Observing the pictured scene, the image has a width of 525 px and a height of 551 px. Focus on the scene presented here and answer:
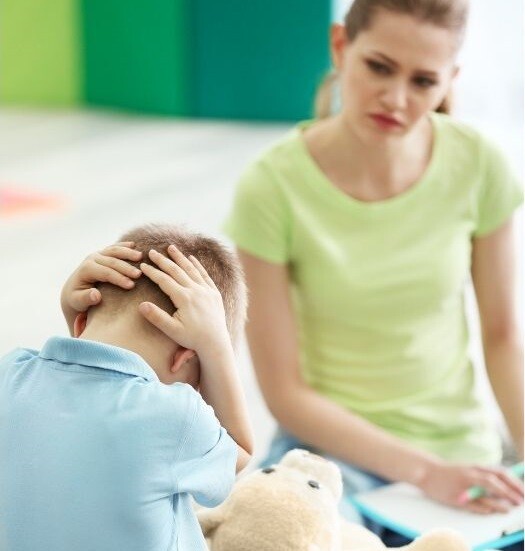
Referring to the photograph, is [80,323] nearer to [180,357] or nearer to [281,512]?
[180,357]

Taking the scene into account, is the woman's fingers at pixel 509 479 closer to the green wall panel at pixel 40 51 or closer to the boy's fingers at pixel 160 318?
the boy's fingers at pixel 160 318

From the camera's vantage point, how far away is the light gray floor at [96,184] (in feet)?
8.50

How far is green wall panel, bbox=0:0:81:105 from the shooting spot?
5637 millimetres

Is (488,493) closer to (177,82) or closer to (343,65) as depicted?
(343,65)

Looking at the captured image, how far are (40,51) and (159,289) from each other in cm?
511

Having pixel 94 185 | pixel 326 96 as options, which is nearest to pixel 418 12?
pixel 326 96

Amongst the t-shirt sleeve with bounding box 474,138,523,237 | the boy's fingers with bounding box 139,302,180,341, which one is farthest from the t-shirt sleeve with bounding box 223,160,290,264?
the boy's fingers with bounding box 139,302,180,341

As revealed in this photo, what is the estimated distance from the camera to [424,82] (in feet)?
4.18

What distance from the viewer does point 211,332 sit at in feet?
2.60

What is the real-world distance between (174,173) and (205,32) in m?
1.29

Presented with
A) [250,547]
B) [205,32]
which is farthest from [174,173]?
[250,547]

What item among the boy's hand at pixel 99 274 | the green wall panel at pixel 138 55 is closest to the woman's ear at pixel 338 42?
the boy's hand at pixel 99 274

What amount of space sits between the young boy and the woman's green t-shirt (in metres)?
0.52

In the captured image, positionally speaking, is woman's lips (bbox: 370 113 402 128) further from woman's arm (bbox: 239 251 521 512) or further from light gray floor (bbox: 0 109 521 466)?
light gray floor (bbox: 0 109 521 466)
